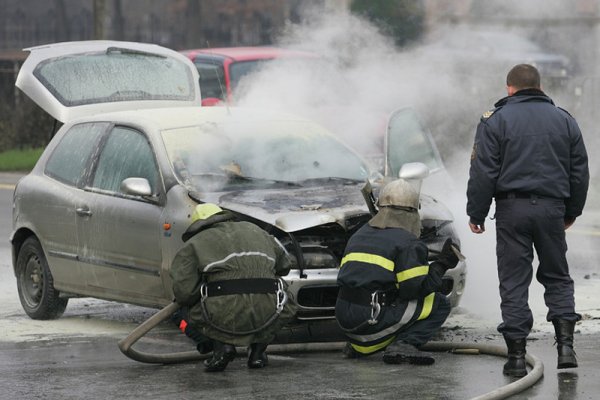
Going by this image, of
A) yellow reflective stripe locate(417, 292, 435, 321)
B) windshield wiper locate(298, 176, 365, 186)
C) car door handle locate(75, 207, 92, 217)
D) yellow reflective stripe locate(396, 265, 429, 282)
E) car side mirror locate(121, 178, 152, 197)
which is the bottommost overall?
yellow reflective stripe locate(417, 292, 435, 321)

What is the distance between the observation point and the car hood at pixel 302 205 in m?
8.88

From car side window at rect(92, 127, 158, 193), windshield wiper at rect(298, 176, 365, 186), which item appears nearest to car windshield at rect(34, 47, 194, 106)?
car side window at rect(92, 127, 158, 193)

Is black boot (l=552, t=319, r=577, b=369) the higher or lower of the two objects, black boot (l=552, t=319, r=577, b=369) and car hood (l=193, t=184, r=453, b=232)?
the lower

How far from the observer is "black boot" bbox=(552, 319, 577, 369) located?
26.0 ft

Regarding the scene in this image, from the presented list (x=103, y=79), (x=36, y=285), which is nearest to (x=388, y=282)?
(x=36, y=285)

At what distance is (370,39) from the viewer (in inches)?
534

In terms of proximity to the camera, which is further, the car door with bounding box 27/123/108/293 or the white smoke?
the white smoke

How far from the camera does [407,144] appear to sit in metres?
12.0

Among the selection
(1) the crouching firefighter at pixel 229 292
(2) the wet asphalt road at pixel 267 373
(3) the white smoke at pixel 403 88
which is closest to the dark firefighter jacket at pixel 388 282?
(2) the wet asphalt road at pixel 267 373

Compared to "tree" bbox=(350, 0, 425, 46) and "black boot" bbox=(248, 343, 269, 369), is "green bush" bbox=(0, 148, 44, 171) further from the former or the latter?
"black boot" bbox=(248, 343, 269, 369)

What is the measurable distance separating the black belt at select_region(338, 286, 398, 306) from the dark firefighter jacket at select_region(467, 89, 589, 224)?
2.29 feet

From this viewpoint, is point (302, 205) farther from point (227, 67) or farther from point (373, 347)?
point (227, 67)

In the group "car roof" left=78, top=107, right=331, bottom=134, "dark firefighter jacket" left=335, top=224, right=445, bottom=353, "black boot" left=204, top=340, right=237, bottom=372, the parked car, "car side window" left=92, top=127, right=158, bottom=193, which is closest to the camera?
"black boot" left=204, top=340, right=237, bottom=372

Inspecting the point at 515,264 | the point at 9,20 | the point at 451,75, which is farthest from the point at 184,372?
the point at 9,20
